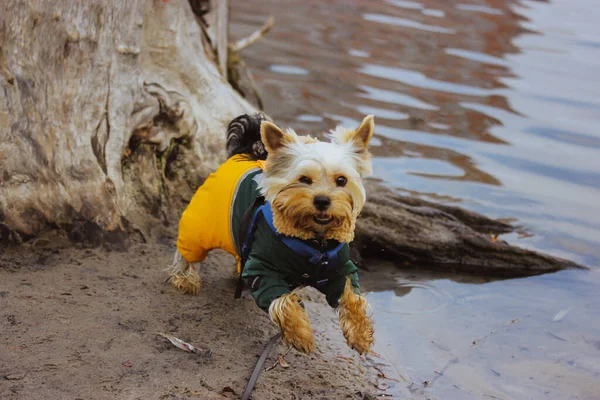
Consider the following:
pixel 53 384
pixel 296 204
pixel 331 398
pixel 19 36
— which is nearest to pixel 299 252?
pixel 296 204

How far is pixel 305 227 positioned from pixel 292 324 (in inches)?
20.8

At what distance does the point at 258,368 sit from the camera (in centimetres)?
450

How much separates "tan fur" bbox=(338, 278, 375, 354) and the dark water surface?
0.77 meters

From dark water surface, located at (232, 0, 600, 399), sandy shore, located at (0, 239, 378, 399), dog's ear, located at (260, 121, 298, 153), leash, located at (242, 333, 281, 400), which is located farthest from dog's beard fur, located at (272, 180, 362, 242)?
dark water surface, located at (232, 0, 600, 399)

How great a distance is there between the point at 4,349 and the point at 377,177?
5518mm

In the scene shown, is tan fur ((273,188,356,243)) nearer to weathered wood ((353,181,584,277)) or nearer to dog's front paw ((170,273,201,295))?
dog's front paw ((170,273,201,295))

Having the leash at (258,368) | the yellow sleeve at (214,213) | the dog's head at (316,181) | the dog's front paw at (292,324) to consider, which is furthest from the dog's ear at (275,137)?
the leash at (258,368)

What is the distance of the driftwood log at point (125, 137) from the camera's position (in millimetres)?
5488

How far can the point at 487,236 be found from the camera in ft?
24.3

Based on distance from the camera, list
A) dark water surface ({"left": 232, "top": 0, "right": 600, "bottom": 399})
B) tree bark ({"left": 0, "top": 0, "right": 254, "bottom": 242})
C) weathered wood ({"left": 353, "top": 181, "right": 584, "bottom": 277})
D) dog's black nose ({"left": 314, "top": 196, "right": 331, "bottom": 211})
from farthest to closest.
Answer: weathered wood ({"left": 353, "top": 181, "right": 584, "bottom": 277}) < dark water surface ({"left": 232, "top": 0, "right": 600, "bottom": 399}) < tree bark ({"left": 0, "top": 0, "right": 254, "bottom": 242}) < dog's black nose ({"left": 314, "top": 196, "right": 331, "bottom": 211})

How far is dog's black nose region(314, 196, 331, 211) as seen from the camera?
13.7ft

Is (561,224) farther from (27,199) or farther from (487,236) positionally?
(27,199)

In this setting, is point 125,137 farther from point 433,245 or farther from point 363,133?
point 433,245

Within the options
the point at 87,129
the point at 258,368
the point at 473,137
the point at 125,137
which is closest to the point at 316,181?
the point at 258,368
